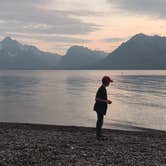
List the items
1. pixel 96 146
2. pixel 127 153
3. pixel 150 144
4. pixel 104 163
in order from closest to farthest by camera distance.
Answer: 1. pixel 104 163
2. pixel 127 153
3. pixel 96 146
4. pixel 150 144

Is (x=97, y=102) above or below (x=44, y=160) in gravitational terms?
above

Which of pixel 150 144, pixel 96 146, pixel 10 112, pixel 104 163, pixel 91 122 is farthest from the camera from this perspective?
pixel 10 112

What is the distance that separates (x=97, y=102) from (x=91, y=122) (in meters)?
26.4

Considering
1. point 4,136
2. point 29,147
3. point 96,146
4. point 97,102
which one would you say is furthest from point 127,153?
point 4,136

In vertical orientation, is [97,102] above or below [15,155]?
above

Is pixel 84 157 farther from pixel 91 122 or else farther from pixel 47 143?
pixel 91 122

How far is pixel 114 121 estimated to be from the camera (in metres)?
45.8

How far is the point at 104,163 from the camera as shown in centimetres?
1434

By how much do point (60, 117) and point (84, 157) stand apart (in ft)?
111

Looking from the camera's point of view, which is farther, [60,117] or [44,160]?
[60,117]

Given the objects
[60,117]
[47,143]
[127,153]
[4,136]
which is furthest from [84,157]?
[60,117]

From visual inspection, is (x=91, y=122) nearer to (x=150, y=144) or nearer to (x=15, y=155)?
(x=150, y=144)

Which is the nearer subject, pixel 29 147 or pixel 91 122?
pixel 29 147

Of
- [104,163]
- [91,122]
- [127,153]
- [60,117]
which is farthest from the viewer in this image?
[60,117]
